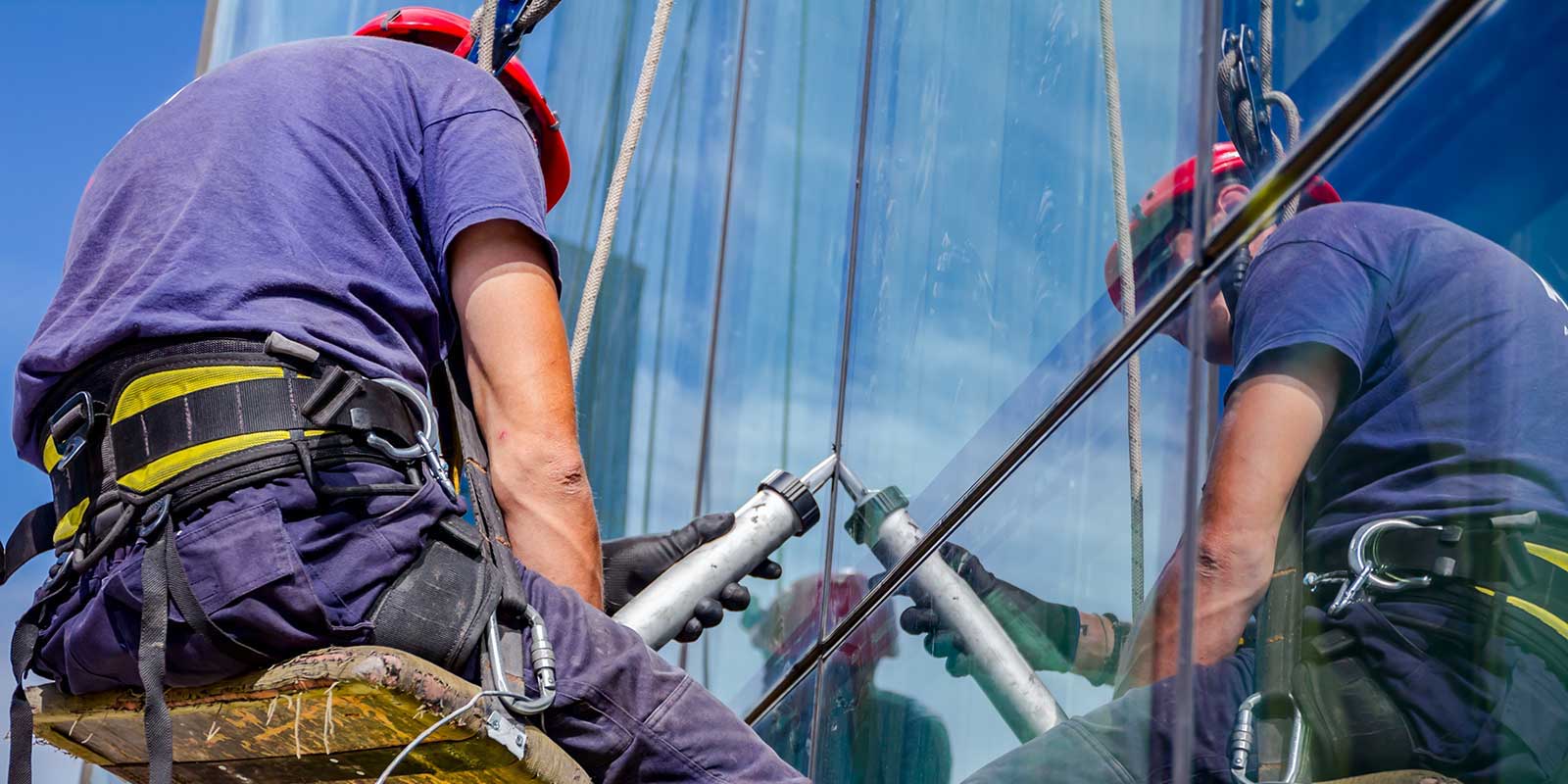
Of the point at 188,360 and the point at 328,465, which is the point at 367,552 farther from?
the point at 188,360

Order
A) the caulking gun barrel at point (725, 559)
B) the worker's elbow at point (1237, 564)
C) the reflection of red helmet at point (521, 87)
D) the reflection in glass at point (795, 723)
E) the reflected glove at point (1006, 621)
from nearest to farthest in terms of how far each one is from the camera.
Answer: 1. the worker's elbow at point (1237, 564)
2. the reflected glove at point (1006, 621)
3. the caulking gun barrel at point (725, 559)
4. the reflection of red helmet at point (521, 87)
5. the reflection in glass at point (795, 723)

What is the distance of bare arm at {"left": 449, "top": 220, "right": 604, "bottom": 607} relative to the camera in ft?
8.04

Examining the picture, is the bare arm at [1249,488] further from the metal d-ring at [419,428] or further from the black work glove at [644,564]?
the black work glove at [644,564]

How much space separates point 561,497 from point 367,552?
472 millimetres

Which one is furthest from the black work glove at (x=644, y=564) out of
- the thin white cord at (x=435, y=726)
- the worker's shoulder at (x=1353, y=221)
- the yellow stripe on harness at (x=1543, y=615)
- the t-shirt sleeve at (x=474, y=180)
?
the yellow stripe on harness at (x=1543, y=615)

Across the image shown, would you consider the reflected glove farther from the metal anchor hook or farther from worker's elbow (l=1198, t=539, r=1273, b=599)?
the metal anchor hook

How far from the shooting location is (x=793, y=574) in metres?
4.01

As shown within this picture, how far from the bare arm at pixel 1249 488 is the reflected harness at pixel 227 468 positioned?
91cm

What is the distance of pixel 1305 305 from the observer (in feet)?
5.84

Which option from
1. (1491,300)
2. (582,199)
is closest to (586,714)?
(1491,300)

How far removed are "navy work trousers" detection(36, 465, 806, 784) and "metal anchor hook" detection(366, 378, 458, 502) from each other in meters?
0.05

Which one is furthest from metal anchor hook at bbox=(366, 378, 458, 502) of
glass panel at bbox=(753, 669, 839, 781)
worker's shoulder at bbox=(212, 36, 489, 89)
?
glass panel at bbox=(753, 669, 839, 781)

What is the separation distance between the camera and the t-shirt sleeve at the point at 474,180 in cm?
242

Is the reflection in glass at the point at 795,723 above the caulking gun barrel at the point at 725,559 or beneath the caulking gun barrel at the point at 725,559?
beneath
